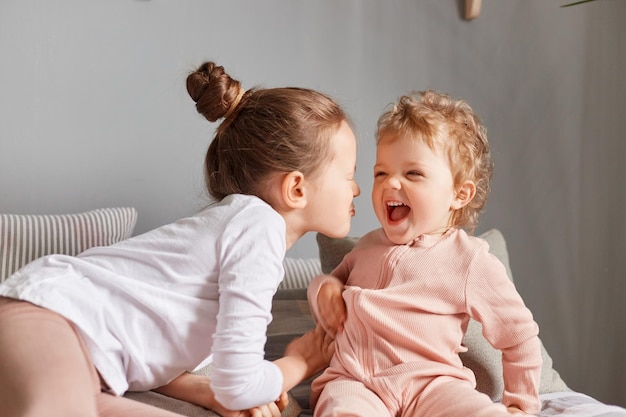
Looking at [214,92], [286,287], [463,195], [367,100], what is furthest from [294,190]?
[367,100]

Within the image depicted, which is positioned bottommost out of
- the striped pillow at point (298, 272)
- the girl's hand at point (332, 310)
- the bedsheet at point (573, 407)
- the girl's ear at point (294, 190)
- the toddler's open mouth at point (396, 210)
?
the bedsheet at point (573, 407)

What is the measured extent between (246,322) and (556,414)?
0.67 metres

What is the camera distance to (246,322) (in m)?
1.24

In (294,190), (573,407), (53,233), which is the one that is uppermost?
(294,190)

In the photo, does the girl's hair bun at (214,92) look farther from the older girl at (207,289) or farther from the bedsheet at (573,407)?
the bedsheet at (573,407)

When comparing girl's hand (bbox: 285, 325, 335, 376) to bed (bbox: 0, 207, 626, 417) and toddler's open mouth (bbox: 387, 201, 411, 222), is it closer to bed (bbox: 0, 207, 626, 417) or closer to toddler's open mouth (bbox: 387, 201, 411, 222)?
bed (bbox: 0, 207, 626, 417)

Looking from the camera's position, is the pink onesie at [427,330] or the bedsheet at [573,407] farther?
the bedsheet at [573,407]

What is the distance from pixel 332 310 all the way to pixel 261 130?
A: 370mm

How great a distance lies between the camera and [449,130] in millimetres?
1515

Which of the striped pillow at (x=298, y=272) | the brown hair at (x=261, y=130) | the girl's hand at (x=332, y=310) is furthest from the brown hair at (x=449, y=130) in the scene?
the striped pillow at (x=298, y=272)

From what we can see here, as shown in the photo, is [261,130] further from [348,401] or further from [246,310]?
[348,401]

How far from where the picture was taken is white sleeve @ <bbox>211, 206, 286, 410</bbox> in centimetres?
123

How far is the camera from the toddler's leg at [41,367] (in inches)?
42.2

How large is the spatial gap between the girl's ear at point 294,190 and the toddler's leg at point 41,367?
0.43 m
